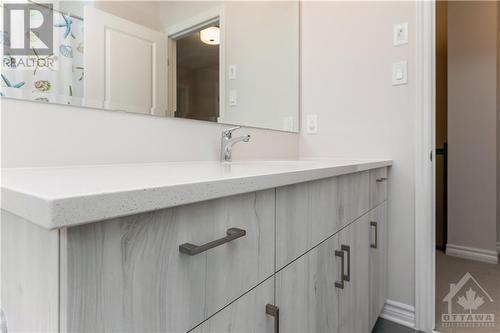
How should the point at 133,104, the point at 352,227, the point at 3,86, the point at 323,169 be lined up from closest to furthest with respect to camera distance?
the point at 3,86 → the point at 323,169 → the point at 133,104 → the point at 352,227

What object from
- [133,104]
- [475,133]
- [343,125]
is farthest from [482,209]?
[133,104]

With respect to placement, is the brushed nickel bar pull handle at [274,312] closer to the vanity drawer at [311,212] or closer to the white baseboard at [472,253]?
the vanity drawer at [311,212]

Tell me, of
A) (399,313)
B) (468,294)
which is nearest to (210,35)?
(399,313)

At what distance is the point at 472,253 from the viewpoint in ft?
8.04

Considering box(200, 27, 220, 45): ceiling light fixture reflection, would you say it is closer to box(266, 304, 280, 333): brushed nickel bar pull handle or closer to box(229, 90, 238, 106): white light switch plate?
box(229, 90, 238, 106): white light switch plate

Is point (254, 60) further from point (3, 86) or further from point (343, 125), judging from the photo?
point (3, 86)

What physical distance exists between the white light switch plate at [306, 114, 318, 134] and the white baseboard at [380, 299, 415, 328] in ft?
3.44

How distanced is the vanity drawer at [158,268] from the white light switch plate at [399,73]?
1.32 metres

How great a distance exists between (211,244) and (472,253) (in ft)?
9.20

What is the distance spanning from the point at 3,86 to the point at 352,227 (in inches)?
44.6

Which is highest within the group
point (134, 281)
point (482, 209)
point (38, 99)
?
point (38, 99)

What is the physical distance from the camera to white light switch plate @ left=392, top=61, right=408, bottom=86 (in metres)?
1.54

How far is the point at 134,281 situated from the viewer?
389 mm

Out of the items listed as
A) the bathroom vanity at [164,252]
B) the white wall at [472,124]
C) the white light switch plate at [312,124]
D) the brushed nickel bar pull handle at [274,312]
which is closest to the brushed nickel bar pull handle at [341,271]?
the bathroom vanity at [164,252]
